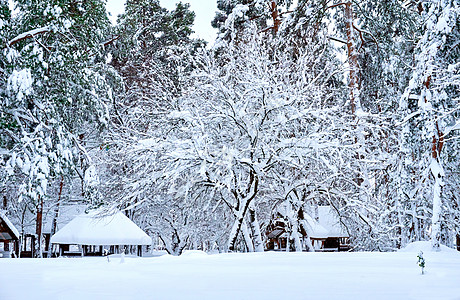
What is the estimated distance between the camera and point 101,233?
19.3 meters

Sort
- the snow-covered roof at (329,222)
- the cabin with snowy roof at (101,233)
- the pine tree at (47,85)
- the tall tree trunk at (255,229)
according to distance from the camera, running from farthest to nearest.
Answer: the snow-covered roof at (329,222) → the cabin with snowy roof at (101,233) → the tall tree trunk at (255,229) → the pine tree at (47,85)

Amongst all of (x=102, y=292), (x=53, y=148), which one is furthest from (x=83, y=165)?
(x=102, y=292)

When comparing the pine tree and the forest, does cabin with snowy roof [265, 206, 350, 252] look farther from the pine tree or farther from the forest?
the pine tree

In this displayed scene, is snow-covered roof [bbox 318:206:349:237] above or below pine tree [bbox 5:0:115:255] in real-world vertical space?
below

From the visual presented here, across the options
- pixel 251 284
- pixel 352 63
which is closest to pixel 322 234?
pixel 352 63

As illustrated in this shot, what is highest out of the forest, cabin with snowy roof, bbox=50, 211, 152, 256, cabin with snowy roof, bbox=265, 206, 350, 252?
the forest

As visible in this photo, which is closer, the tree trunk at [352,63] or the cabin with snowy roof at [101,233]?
the tree trunk at [352,63]

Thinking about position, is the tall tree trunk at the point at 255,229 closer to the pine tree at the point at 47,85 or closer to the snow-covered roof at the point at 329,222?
the pine tree at the point at 47,85

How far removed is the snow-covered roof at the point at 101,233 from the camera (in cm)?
1917

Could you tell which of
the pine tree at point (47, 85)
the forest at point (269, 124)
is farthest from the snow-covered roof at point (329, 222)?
the pine tree at point (47, 85)

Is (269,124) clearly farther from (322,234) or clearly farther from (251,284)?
(322,234)

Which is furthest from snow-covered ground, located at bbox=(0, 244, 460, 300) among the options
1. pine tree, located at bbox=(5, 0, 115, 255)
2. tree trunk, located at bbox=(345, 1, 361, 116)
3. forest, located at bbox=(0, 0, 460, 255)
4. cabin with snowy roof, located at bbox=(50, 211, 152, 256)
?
A: cabin with snowy roof, located at bbox=(50, 211, 152, 256)

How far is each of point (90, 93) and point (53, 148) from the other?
297 centimetres

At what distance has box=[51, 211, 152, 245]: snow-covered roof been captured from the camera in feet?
62.9
